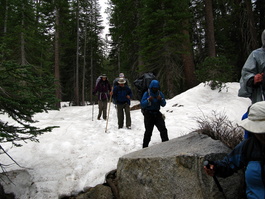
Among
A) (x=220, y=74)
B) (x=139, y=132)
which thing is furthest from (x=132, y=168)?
(x=220, y=74)

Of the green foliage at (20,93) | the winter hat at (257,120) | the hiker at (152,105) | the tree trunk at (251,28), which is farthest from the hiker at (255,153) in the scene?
the tree trunk at (251,28)

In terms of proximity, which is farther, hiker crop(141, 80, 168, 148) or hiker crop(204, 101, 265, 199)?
hiker crop(141, 80, 168, 148)

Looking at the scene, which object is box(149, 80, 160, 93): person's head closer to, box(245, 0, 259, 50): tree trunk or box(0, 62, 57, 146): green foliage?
box(0, 62, 57, 146): green foliage

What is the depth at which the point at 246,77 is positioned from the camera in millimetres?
2854

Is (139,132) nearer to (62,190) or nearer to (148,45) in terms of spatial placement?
(62,190)

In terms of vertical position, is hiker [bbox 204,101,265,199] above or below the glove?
below

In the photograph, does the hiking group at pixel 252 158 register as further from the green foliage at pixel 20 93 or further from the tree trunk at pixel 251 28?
the tree trunk at pixel 251 28

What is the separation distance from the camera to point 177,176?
3174mm

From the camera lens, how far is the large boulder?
291 cm

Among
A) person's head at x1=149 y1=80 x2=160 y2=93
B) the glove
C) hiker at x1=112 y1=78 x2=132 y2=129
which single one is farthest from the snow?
the glove

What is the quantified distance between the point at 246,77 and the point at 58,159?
5.00 meters

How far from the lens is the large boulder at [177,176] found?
2912 millimetres

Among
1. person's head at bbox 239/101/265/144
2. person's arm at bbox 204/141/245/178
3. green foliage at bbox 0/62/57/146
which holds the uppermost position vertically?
green foliage at bbox 0/62/57/146

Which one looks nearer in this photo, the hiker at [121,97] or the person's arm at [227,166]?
the person's arm at [227,166]
